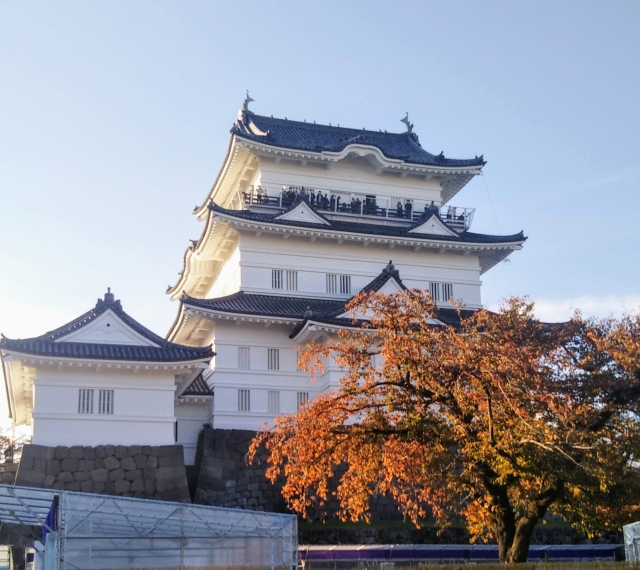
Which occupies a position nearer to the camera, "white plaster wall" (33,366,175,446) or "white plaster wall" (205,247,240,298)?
"white plaster wall" (33,366,175,446)

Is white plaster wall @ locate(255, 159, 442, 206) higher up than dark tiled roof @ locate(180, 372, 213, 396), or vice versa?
white plaster wall @ locate(255, 159, 442, 206)

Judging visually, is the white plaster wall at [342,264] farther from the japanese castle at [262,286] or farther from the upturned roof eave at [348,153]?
the upturned roof eave at [348,153]

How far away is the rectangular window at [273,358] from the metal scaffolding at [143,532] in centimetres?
1134

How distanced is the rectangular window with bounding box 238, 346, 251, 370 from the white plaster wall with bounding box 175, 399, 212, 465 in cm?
176

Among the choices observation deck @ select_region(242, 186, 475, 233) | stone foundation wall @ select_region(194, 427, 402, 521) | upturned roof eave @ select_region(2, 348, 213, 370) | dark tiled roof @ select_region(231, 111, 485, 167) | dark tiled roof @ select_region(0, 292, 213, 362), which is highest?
dark tiled roof @ select_region(231, 111, 485, 167)

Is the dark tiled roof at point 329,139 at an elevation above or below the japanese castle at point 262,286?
above

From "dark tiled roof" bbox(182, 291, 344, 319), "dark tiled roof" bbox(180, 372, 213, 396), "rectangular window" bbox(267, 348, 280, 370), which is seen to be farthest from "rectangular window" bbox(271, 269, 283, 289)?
"dark tiled roof" bbox(180, 372, 213, 396)

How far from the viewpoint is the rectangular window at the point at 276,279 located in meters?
32.3

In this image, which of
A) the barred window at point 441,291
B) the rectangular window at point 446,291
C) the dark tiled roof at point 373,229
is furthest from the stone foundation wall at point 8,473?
the rectangular window at point 446,291

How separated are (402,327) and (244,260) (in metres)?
15.6

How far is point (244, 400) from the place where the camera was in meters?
29.6

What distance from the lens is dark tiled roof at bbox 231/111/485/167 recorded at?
114ft

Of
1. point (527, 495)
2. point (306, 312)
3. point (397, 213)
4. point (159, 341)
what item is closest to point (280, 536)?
point (527, 495)

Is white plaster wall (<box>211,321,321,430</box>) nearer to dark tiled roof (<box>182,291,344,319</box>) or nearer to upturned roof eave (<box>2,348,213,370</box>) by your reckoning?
dark tiled roof (<box>182,291,344,319</box>)
